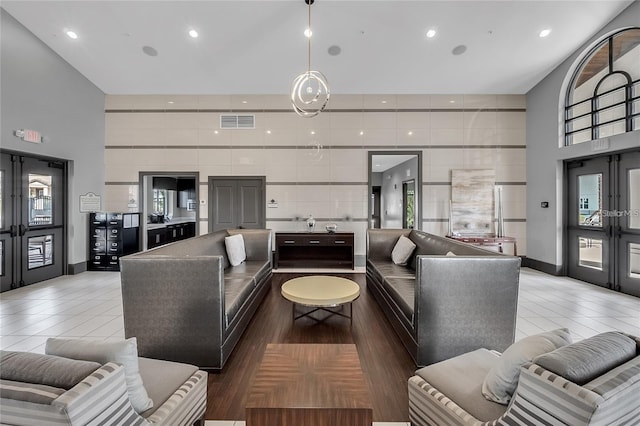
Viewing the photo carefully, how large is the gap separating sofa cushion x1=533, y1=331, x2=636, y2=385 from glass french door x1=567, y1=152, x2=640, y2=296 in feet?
16.7

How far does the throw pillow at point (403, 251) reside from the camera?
172 inches

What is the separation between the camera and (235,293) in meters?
2.98

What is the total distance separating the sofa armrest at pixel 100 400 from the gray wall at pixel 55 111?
5.59m

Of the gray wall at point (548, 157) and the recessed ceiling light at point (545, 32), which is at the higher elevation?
the recessed ceiling light at point (545, 32)

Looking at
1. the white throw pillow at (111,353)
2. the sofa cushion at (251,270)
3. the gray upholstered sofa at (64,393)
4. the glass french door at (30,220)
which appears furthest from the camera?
the glass french door at (30,220)

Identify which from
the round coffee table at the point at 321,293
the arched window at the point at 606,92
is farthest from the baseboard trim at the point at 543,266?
the round coffee table at the point at 321,293

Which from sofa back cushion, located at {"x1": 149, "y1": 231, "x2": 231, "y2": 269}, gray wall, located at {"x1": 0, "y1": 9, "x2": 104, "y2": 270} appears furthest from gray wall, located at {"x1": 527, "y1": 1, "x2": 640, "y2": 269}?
gray wall, located at {"x1": 0, "y1": 9, "x2": 104, "y2": 270}

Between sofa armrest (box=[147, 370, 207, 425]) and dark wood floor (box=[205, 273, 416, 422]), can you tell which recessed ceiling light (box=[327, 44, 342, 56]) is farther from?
sofa armrest (box=[147, 370, 207, 425])

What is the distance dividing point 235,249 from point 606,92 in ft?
22.8

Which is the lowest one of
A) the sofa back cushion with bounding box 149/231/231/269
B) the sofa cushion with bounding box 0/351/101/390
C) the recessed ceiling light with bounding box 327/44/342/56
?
the sofa cushion with bounding box 0/351/101/390

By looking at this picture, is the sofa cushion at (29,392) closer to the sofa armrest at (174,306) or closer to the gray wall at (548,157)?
the sofa armrest at (174,306)

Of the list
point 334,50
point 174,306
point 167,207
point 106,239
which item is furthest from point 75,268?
point 334,50

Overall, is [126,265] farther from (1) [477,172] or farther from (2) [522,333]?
(1) [477,172]

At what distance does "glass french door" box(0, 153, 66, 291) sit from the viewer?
15.2 feet
